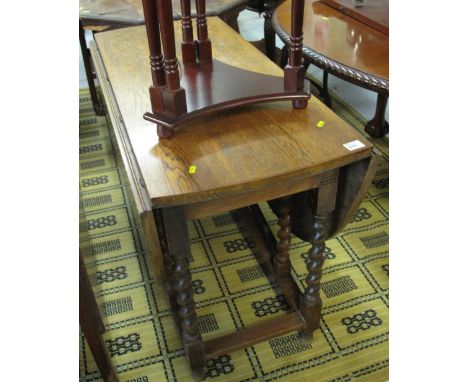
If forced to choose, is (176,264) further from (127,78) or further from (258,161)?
(127,78)

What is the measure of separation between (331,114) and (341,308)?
0.75 meters

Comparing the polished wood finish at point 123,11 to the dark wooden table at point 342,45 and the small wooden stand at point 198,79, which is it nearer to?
the dark wooden table at point 342,45

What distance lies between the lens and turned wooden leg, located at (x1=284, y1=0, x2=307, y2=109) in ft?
3.58

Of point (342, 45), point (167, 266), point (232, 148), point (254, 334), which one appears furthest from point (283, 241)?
point (342, 45)

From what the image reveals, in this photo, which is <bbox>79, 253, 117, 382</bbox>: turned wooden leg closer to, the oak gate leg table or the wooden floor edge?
the oak gate leg table

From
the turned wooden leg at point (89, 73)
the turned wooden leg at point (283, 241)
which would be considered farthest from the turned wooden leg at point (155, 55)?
the turned wooden leg at point (89, 73)

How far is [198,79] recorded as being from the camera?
129cm

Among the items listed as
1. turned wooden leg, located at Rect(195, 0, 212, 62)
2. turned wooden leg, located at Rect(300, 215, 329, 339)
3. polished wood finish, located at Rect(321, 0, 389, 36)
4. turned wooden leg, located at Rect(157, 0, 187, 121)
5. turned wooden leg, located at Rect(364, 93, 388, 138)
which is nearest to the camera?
turned wooden leg, located at Rect(157, 0, 187, 121)

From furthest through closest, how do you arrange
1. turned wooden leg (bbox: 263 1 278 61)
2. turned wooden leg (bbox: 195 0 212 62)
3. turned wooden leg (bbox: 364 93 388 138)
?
1. turned wooden leg (bbox: 263 1 278 61)
2. turned wooden leg (bbox: 364 93 388 138)
3. turned wooden leg (bbox: 195 0 212 62)

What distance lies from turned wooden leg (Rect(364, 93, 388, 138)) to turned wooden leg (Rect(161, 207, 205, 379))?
5.23ft

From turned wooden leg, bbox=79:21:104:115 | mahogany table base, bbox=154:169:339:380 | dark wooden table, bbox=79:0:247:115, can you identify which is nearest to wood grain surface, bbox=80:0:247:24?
dark wooden table, bbox=79:0:247:115

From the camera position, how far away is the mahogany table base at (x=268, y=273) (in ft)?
3.60

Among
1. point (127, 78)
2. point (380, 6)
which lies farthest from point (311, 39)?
point (127, 78)

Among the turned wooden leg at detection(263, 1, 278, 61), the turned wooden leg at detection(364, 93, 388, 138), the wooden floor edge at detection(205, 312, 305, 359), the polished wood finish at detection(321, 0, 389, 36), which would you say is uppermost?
the polished wood finish at detection(321, 0, 389, 36)
